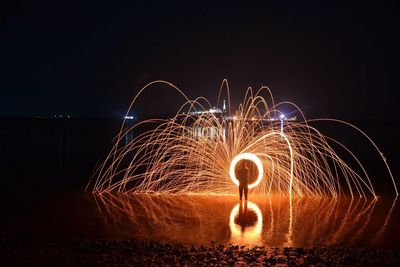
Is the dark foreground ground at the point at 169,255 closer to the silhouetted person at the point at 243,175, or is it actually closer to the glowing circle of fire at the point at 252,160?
the silhouetted person at the point at 243,175

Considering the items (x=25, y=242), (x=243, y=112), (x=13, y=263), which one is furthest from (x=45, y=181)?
(x=13, y=263)

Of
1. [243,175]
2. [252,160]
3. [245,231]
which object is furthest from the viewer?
[252,160]

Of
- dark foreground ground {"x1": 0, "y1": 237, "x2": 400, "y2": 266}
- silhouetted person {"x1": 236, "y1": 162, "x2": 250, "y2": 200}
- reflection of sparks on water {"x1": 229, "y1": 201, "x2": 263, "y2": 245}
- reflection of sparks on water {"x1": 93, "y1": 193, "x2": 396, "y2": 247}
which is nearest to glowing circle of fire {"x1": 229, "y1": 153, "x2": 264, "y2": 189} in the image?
reflection of sparks on water {"x1": 93, "y1": 193, "x2": 396, "y2": 247}

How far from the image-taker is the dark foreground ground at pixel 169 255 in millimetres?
9156

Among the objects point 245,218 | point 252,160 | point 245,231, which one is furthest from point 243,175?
point 245,231

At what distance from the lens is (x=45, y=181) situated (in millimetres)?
24047

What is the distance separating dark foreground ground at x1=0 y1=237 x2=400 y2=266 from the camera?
916 centimetres

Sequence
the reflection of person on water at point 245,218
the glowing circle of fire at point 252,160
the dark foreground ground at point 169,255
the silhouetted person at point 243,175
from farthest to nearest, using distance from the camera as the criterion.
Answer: the glowing circle of fire at point 252,160 → the silhouetted person at point 243,175 → the reflection of person on water at point 245,218 → the dark foreground ground at point 169,255

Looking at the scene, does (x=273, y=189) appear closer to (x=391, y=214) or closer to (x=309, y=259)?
(x=391, y=214)

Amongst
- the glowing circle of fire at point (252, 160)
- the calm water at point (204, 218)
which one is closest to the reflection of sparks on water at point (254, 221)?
the calm water at point (204, 218)

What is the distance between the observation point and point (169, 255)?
9.64m

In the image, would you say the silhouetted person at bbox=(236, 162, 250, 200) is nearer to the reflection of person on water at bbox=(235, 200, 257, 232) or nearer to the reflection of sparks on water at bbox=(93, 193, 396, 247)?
the reflection of person on water at bbox=(235, 200, 257, 232)

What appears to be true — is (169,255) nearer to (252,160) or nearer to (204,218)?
(204,218)

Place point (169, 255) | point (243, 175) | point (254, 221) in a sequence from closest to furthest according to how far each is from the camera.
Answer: point (169, 255)
point (254, 221)
point (243, 175)
